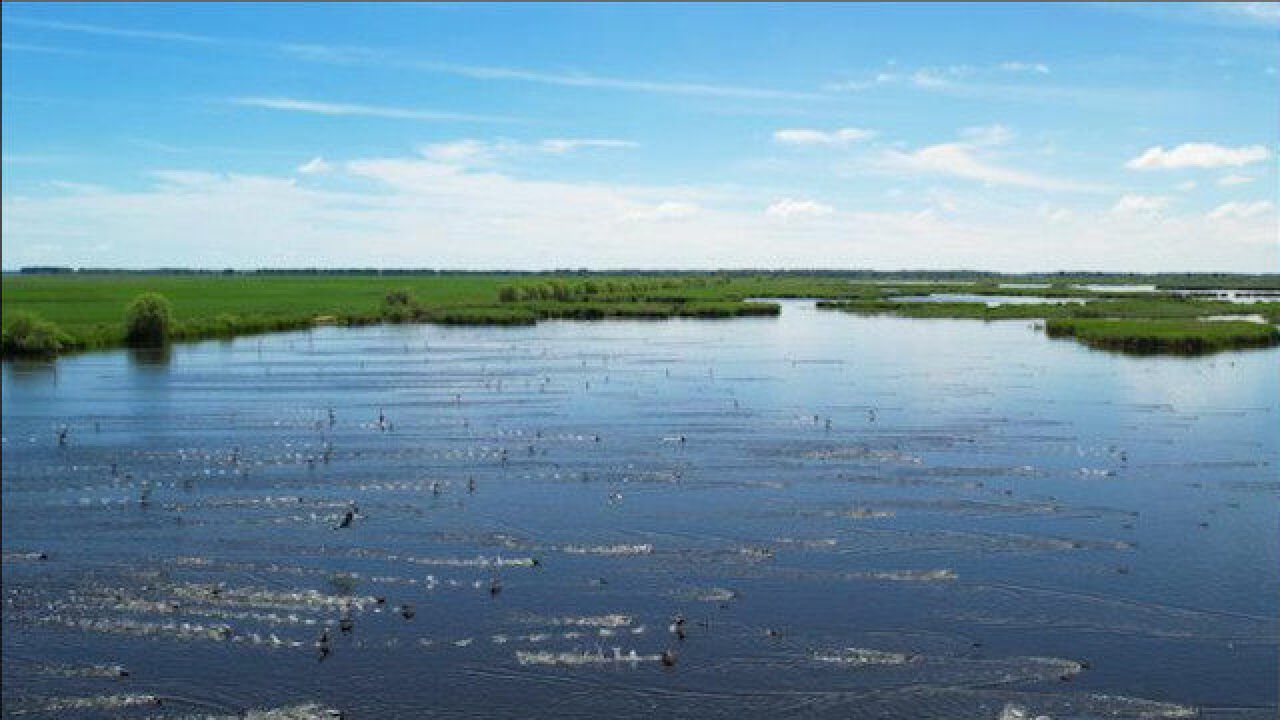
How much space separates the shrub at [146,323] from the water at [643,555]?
28996 millimetres

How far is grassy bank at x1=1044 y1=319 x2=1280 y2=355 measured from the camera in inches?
2955

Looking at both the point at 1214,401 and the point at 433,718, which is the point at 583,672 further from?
the point at 1214,401

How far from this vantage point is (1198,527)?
2822cm

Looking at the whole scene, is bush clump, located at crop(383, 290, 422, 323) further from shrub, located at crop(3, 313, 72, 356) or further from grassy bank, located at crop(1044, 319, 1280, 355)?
grassy bank, located at crop(1044, 319, 1280, 355)

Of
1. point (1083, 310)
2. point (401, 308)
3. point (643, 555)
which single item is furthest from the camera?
point (401, 308)

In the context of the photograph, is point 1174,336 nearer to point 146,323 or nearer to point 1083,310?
point 1083,310

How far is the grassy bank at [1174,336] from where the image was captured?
246ft

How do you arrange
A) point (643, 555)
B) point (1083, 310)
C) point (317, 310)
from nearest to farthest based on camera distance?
point (643, 555)
point (1083, 310)
point (317, 310)

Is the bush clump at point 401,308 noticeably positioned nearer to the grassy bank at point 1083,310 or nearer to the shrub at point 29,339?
the shrub at point 29,339

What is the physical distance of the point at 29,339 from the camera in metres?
70.3

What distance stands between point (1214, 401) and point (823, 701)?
39697mm

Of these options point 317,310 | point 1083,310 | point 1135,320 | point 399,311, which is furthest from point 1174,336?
point 317,310

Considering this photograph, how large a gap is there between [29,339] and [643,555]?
2353 inches

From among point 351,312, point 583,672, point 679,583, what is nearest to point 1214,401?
point 679,583
